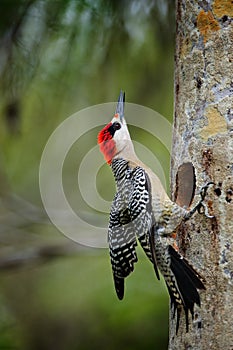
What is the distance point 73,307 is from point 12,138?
139 cm

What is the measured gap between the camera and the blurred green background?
9.53ft

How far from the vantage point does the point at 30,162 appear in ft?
14.5

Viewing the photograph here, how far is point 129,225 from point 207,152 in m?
0.38

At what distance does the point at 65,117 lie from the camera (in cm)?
359

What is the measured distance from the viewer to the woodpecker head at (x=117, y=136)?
2.57 meters

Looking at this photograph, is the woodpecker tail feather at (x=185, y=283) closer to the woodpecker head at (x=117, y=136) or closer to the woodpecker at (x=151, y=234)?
the woodpecker at (x=151, y=234)

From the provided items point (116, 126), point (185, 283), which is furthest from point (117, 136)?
point (185, 283)

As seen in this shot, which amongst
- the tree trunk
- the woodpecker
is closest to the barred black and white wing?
the woodpecker

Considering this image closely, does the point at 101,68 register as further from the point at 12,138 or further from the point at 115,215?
the point at 115,215

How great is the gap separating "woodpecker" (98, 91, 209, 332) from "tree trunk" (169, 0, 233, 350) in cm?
4

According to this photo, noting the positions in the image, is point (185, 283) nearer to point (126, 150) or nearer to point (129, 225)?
point (129, 225)

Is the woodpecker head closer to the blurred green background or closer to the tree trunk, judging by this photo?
the tree trunk

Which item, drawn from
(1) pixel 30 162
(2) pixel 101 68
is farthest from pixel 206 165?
(1) pixel 30 162

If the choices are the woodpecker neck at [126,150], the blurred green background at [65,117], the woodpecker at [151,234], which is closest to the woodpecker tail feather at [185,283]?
the woodpecker at [151,234]
